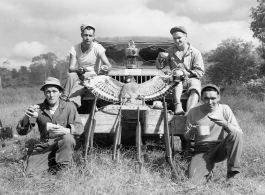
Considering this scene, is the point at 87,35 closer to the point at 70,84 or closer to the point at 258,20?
the point at 70,84

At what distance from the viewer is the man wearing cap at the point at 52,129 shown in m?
3.64

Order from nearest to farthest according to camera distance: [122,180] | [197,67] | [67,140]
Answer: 1. [122,180]
2. [67,140]
3. [197,67]

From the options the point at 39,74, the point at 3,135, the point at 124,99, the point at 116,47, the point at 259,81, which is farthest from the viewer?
the point at 39,74

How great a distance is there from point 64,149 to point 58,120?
41 cm

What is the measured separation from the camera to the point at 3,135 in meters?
6.00

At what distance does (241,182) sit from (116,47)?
12.5ft

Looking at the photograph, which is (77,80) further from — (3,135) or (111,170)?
(3,135)

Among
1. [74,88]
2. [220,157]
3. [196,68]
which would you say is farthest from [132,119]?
[196,68]

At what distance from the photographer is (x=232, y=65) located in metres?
21.0

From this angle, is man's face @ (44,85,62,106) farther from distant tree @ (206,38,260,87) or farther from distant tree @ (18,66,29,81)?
distant tree @ (18,66,29,81)

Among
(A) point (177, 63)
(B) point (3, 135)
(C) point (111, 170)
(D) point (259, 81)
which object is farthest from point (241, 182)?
(D) point (259, 81)

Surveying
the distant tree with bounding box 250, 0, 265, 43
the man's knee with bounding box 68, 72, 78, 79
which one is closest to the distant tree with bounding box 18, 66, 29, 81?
the distant tree with bounding box 250, 0, 265, 43

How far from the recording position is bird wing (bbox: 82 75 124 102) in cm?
443

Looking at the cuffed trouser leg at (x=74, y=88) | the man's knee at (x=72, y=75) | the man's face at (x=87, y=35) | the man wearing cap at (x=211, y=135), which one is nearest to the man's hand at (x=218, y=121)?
the man wearing cap at (x=211, y=135)
